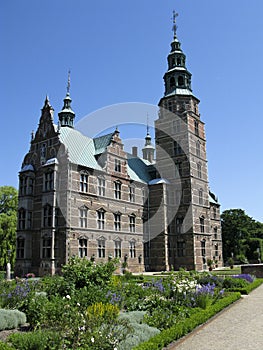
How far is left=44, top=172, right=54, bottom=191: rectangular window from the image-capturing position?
99.1 ft

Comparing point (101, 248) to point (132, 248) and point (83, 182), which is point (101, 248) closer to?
point (132, 248)

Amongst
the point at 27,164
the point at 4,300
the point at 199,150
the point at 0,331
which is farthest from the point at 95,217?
the point at 0,331

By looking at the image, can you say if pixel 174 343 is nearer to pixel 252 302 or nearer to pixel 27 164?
pixel 252 302

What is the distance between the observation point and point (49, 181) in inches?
1205

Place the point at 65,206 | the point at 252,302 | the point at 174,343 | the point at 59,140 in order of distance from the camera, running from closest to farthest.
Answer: the point at 174,343
the point at 252,302
the point at 65,206
the point at 59,140

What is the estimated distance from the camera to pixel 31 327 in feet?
33.0

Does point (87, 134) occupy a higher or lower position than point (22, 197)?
higher

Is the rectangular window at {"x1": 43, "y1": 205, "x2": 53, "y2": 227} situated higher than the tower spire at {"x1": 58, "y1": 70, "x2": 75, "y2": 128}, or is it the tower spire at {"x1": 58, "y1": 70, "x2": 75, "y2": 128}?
the tower spire at {"x1": 58, "y1": 70, "x2": 75, "y2": 128}

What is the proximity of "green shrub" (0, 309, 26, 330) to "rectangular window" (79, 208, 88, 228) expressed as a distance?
2005 centimetres

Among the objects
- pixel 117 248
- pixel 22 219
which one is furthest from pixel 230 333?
pixel 22 219

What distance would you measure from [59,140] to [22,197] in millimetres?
6858

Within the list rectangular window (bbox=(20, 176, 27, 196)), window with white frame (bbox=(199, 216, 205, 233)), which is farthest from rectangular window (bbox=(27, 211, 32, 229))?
window with white frame (bbox=(199, 216, 205, 233))

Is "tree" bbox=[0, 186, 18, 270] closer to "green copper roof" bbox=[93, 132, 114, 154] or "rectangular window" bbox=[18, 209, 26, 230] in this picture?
"rectangular window" bbox=[18, 209, 26, 230]

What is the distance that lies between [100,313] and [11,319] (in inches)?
139
